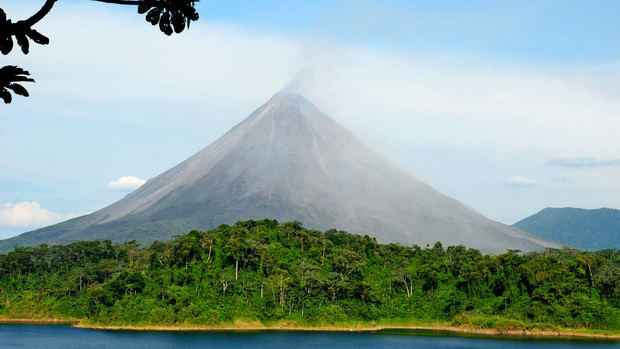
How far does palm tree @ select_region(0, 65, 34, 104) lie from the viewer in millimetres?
3695

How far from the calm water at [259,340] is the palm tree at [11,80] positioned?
4038 cm

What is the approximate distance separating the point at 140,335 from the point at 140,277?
9084mm

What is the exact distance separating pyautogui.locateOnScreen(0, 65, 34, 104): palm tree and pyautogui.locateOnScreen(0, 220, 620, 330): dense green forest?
5060 cm

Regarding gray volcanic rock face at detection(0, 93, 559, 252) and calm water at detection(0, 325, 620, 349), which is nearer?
calm water at detection(0, 325, 620, 349)

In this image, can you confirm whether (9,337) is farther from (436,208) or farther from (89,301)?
(436,208)

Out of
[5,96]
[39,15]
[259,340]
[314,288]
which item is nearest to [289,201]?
[314,288]

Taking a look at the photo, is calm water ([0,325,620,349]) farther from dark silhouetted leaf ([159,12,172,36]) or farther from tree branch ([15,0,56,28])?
tree branch ([15,0,56,28])

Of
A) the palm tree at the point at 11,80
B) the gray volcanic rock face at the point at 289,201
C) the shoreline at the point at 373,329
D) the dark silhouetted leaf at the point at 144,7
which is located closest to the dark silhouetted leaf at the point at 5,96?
the palm tree at the point at 11,80

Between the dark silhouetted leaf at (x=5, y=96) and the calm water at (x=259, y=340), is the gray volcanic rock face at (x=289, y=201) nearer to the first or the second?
the calm water at (x=259, y=340)

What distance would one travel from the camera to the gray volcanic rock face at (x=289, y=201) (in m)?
151

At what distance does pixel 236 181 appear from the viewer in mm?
170750

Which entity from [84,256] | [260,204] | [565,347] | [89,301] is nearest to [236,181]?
[260,204]

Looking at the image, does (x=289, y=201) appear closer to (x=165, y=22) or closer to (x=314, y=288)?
(x=314, y=288)

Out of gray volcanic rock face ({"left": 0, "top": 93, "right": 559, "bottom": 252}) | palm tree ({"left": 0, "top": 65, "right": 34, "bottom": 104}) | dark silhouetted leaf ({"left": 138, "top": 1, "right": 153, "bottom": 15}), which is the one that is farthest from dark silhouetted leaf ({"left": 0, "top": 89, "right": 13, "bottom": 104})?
gray volcanic rock face ({"left": 0, "top": 93, "right": 559, "bottom": 252})
